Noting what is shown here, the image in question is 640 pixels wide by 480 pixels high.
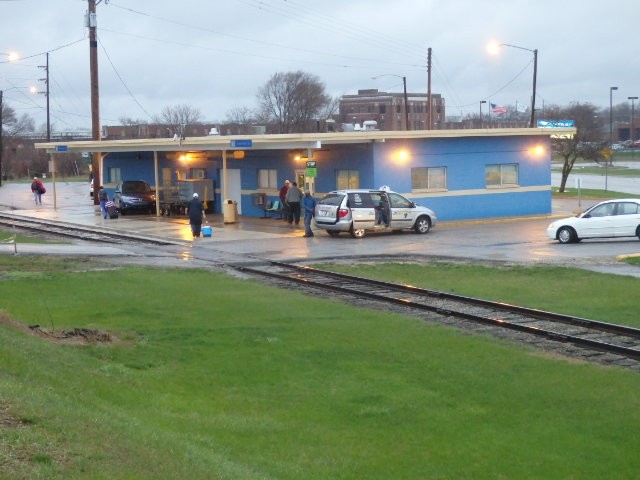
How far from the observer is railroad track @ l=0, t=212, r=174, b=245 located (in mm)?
34094

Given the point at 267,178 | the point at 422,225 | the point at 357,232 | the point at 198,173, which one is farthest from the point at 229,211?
the point at 198,173

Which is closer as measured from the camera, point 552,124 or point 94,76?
point 552,124

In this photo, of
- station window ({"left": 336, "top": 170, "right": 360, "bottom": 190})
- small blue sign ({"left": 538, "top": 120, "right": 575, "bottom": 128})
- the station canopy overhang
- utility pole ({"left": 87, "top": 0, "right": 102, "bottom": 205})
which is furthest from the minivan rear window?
utility pole ({"left": 87, "top": 0, "right": 102, "bottom": 205})

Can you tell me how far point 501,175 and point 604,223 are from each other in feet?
37.3

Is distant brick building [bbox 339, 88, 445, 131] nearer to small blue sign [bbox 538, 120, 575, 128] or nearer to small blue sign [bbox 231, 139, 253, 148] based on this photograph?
small blue sign [bbox 538, 120, 575, 128]

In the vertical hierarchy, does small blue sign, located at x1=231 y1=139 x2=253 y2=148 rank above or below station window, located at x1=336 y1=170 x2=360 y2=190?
above

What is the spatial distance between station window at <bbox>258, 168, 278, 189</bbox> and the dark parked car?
6.32 metres

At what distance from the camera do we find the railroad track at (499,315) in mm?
14086

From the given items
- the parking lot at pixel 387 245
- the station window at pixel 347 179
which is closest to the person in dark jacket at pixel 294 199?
the parking lot at pixel 387 245

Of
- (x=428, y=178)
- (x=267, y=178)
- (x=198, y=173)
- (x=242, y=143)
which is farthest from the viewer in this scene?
(x=198, y=173)

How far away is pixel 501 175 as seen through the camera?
41156 mm

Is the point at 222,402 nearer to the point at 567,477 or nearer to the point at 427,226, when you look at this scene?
the point at 567,477

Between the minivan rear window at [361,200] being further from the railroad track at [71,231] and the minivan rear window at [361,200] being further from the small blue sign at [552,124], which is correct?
the small blue sign at [552,124]

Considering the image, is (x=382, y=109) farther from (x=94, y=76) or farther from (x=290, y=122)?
(x=94, y=76)
